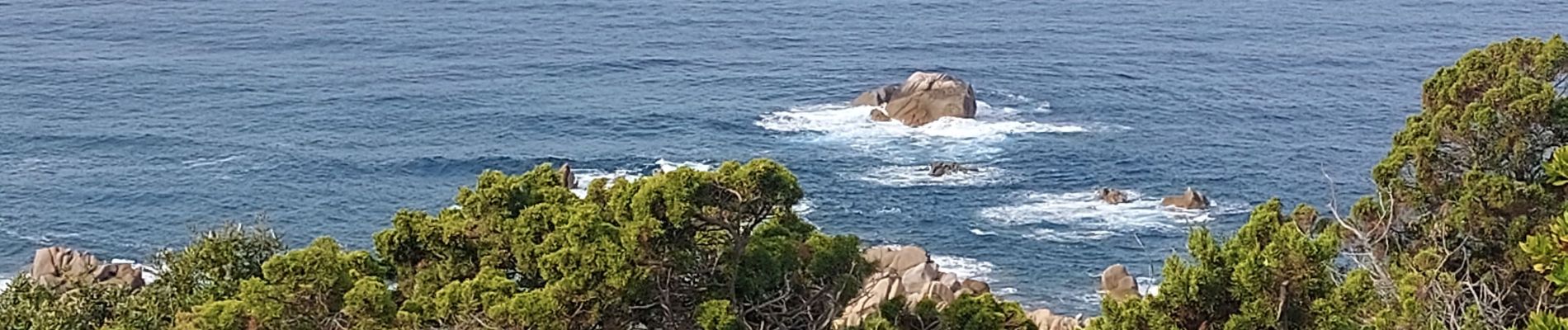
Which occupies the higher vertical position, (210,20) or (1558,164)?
(1558,164)

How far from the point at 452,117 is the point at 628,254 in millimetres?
78078

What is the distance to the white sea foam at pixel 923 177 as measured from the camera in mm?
81625

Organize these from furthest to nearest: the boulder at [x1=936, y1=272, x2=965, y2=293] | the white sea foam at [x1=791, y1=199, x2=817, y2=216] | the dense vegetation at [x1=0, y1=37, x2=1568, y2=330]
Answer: the white sea foam at [x1=791, y1=199, x2=817, y2=216] → the boulder at [x1=936, y1=272, x2=965, y2=293] → the dense vegetation at [x1=0, y1=37, x2=1568, y2=330]

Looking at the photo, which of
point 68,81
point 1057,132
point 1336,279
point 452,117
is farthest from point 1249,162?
point 68,81

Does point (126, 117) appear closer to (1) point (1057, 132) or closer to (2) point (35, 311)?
(1) point (1057, 132)

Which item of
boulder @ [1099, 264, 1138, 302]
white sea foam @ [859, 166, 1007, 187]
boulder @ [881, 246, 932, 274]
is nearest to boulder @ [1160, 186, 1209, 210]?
white sea foam @ [859, 166, 1007, 187]

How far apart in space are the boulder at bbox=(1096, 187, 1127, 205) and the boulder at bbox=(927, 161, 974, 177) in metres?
7.61

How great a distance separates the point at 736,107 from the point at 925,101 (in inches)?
478

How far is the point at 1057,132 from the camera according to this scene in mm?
93188

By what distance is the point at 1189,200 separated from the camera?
249 ft

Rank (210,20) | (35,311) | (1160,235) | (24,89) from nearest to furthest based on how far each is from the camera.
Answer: (35,311) < (1160,235) < (24,89) < (210,20)

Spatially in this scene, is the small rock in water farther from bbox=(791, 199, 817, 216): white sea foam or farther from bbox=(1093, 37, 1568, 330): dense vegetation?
bbox=(1093, 37, 1568, 330): dense vegetation

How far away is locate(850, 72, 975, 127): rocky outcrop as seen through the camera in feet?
316

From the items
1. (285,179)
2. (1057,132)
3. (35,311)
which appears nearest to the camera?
(35,311)
